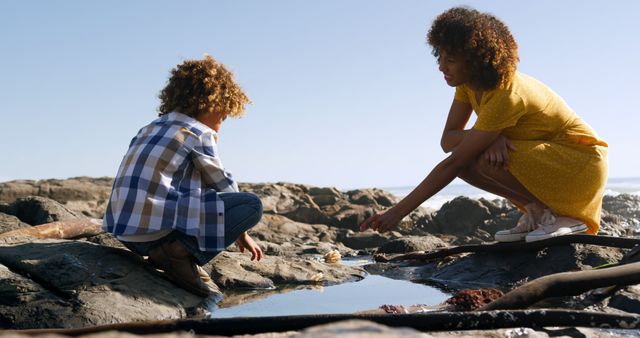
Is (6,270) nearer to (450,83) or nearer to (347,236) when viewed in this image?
(450,83)

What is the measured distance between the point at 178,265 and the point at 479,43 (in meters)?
2.36

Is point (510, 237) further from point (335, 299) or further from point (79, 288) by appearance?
point (79, 288)

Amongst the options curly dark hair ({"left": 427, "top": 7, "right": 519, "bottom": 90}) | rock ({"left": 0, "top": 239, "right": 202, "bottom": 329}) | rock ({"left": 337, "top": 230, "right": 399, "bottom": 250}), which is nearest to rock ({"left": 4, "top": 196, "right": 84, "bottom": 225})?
rock ({"left": 0, "top": 239, "right": 202, "bottom": 329})

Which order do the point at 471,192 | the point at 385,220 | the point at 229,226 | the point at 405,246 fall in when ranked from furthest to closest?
Result: 1. the point at 471,192
2. the point at 405,246
3. the point at 385,220
4. the point at 229,226

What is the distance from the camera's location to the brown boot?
3.97 metres

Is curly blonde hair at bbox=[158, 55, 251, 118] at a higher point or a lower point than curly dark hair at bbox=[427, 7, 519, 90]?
lower

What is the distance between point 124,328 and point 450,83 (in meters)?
2.84

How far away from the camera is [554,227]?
470cm

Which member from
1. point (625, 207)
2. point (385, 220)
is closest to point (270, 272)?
point (385, 220)

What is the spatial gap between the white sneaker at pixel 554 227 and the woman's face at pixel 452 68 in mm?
1110

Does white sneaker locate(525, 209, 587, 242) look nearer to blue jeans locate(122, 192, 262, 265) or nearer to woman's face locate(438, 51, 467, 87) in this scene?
woman's face locate(438, 51, 467, 87)

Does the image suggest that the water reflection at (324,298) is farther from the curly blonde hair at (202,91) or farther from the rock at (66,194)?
the rock at (66,194)

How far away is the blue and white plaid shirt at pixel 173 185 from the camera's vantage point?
3.88 metres

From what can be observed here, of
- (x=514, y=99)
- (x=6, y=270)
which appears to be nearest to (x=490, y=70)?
(x=514, y=99)
